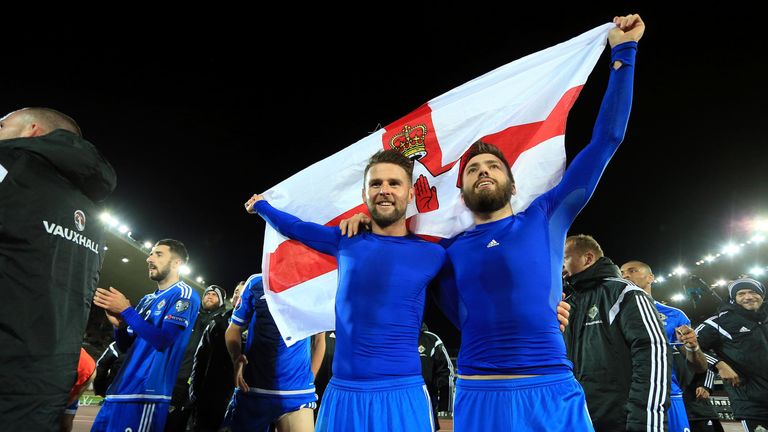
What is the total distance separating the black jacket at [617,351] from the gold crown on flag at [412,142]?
6.08 feet

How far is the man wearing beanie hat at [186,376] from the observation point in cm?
690

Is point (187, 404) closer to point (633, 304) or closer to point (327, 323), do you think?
point (327, 323)

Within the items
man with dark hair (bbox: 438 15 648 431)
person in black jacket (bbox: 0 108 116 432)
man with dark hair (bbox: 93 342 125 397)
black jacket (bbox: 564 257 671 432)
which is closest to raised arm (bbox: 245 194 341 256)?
man with dark hair (bbox: 438 15 648 431)

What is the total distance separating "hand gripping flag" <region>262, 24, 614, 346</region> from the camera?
10.8 ft

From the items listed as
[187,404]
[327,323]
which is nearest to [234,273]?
[187,404]

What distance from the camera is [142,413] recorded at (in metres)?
4.46

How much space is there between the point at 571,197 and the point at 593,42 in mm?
1317

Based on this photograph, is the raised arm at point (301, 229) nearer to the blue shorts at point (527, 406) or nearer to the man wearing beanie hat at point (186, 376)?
the blue shorts at point (527, 406)

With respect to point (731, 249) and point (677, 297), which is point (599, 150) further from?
point (677, 297)

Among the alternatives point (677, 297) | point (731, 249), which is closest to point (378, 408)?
point (731, 249)

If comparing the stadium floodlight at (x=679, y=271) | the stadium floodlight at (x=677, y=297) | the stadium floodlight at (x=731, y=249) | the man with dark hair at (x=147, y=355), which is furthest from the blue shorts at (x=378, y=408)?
the stadium floodlight at (x=677, y=297)

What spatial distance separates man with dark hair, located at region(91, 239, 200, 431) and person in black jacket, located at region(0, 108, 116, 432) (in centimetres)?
213

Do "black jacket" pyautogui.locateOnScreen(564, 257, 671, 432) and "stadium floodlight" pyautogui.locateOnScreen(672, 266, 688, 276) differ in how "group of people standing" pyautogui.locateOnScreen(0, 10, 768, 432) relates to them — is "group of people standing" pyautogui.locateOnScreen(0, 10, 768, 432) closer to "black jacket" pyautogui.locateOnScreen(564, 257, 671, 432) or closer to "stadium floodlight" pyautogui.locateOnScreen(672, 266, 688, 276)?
"black jacket" pyautogui.locateOnScreen(564, 257, 671, 432)

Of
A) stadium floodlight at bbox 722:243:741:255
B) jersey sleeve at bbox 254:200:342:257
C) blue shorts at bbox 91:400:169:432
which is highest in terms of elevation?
stadium floodlight at bbox 722:243:741:255
